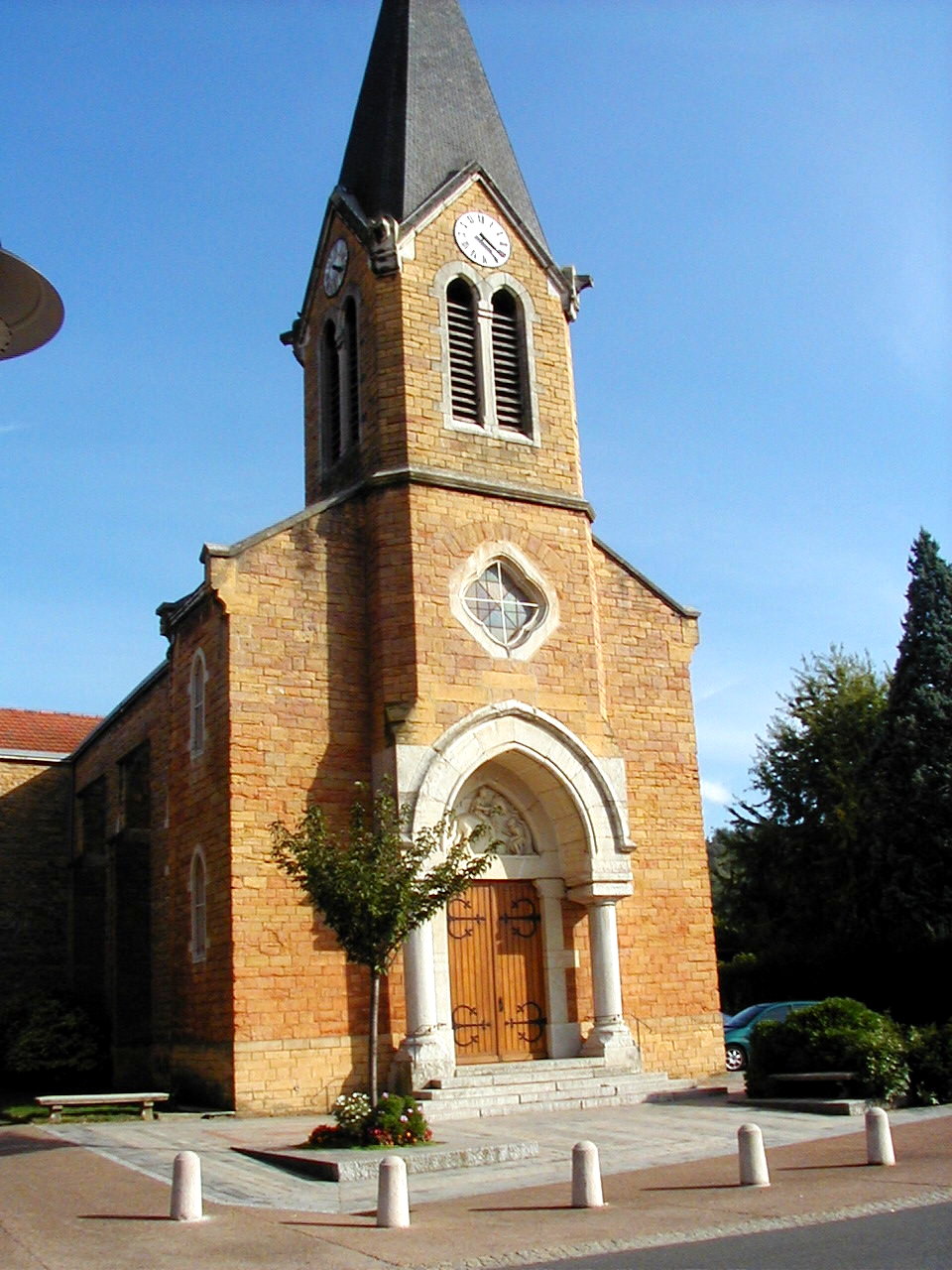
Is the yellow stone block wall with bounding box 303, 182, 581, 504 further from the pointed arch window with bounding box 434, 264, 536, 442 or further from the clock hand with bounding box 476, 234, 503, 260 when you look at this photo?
the clock hand with bounding box 476, 234, 503, 260

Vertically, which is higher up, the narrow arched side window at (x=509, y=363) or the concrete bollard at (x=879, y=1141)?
the narrow arched side window at (x=509, y=363)

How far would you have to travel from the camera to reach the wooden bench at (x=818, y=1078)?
16016mm

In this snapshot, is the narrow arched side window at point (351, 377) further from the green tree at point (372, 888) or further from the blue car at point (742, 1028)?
the blue car at point (742, 1028)

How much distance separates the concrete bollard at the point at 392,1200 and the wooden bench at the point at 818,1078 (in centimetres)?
803

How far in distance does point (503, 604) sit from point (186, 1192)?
11361 mm

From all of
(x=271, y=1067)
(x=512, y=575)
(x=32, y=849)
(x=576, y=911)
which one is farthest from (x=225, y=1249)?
(x=32, y=849)

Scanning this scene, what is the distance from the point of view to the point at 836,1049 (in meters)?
16.3

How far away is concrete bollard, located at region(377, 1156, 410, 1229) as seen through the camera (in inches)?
382

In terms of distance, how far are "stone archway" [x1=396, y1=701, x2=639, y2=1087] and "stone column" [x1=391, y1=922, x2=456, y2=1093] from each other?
0.17 ft

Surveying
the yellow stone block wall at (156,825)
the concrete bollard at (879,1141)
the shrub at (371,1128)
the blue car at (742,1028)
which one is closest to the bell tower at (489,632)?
the shrub at (371,1128)

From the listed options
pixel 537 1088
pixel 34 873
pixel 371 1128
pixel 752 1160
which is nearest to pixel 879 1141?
pixel 752 1160

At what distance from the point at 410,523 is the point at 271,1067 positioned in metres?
7.87

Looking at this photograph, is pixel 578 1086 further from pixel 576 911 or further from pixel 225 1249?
pixel 225 1249

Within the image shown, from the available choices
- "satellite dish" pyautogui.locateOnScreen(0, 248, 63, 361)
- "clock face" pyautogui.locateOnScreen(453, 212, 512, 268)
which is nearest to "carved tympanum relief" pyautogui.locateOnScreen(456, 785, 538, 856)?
"clock face" pyautogui.locateOnScreen(453, 212, 512, 268)
